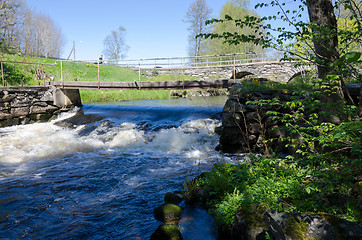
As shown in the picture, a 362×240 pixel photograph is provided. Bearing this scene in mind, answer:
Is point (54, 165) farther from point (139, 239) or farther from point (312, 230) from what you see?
point (312, 230)

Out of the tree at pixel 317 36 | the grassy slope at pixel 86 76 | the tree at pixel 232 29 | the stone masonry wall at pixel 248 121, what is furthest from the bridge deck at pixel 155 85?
the tree at pixel 232 29

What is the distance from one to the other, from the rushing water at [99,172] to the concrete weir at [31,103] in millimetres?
1170

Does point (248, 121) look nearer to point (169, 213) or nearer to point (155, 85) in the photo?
point (169, 213)

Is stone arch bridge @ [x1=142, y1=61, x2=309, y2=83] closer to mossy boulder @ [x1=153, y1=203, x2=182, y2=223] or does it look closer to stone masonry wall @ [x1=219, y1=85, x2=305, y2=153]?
stone masonry wall @ [x1=219, y1=85, x2=305, y2=153]

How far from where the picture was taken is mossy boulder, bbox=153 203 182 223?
173 inches

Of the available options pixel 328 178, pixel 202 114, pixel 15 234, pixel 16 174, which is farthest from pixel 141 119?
pixel 328 178

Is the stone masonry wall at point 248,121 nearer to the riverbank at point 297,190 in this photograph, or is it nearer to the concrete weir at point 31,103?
the riverbank at point 297,190

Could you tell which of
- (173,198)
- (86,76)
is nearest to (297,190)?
(173,198)

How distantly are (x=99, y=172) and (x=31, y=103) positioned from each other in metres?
10.0

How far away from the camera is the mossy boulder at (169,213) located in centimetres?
439

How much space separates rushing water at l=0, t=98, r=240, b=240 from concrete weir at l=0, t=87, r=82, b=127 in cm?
117

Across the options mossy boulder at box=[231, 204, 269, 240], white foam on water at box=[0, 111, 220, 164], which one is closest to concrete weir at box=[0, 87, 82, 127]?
white foam on water at box=[0, 111, 220, 164]

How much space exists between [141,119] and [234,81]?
214 inches

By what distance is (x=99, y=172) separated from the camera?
6980mm
